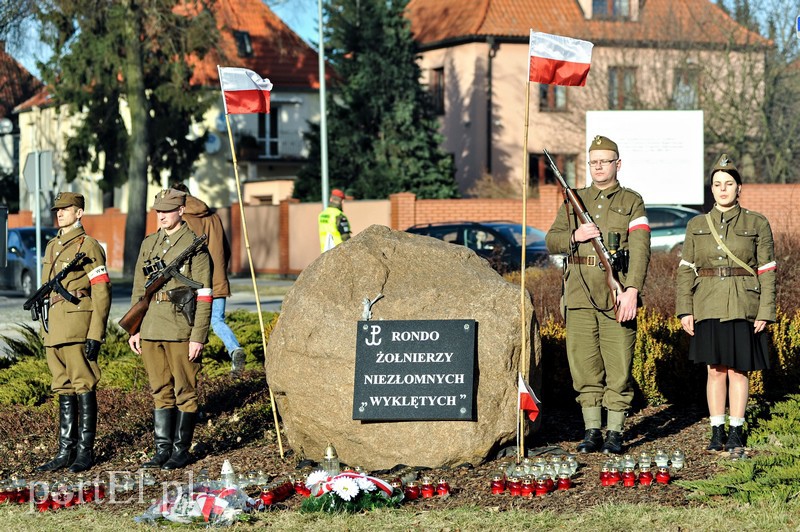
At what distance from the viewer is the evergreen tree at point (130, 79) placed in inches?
1187

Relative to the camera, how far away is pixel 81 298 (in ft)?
27.8

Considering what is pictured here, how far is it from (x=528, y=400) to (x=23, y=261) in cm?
2156

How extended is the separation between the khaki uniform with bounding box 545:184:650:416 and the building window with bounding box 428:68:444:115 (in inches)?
1391

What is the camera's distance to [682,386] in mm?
9805

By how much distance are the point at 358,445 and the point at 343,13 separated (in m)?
30.7

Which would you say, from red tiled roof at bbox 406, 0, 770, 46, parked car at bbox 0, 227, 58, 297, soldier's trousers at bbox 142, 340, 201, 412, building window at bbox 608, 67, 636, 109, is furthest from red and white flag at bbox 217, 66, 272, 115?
building window at bbox 608, 67, 636, 109

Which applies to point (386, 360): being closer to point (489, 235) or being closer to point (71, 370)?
point (71, 370)

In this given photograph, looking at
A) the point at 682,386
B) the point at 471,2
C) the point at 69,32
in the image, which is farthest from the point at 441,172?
the point at 682,386

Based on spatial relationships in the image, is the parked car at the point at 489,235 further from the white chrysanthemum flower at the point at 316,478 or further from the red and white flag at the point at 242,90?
the white chrysanthemum flower at the point at 316,478

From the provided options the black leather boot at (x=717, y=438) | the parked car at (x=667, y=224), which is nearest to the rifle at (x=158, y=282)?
the black leather boot at (x=717, y=438)

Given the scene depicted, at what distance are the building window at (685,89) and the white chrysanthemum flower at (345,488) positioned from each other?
2955 centimetres

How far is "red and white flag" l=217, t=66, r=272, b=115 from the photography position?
898 cm

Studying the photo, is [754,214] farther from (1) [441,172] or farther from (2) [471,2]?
(2) [471,2]

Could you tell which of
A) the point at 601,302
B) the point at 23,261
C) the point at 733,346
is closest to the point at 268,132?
the point at 23,261
